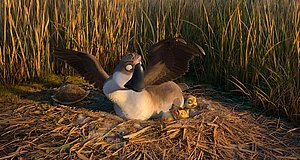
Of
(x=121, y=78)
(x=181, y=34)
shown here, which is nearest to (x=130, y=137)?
(x=121, y=78)

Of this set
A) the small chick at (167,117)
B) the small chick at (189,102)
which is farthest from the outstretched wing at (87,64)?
the small chick at (189,102)

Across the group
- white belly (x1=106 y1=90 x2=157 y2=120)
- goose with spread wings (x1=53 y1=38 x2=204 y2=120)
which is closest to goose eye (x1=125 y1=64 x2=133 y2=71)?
goose with spread wings (x1=53 y1=38 x2=204 y2=120)

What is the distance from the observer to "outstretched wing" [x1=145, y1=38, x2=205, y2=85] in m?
2.43

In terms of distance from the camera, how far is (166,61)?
2494 millimetres

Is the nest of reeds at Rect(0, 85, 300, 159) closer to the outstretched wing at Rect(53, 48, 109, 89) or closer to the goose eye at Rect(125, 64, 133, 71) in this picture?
the outstretched wing at Rect(53, 48, 109, 89)

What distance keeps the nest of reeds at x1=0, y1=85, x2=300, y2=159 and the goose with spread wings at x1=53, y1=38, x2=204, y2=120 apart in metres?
0.10

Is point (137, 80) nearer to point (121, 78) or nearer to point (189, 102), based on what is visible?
point (121, 78)

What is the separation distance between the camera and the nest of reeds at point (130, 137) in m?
2.17

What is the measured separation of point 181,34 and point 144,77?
1196mm

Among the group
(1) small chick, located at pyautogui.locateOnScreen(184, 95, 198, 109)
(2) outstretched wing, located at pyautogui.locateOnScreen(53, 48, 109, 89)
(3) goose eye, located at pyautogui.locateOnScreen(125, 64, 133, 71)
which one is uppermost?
(3) goose eye, located at pyautogui.locateOnScreen(125, 64, 133, 71)

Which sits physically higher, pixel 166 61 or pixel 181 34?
pixel 166 61

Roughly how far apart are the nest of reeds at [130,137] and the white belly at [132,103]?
47 millimetres

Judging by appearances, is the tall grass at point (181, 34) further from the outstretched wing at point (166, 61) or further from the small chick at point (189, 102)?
the outstretched wing at point (166, 61)

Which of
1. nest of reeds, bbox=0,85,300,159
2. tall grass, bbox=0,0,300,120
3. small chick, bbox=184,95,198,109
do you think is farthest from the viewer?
tall grass, bbox=0,0,300,120
